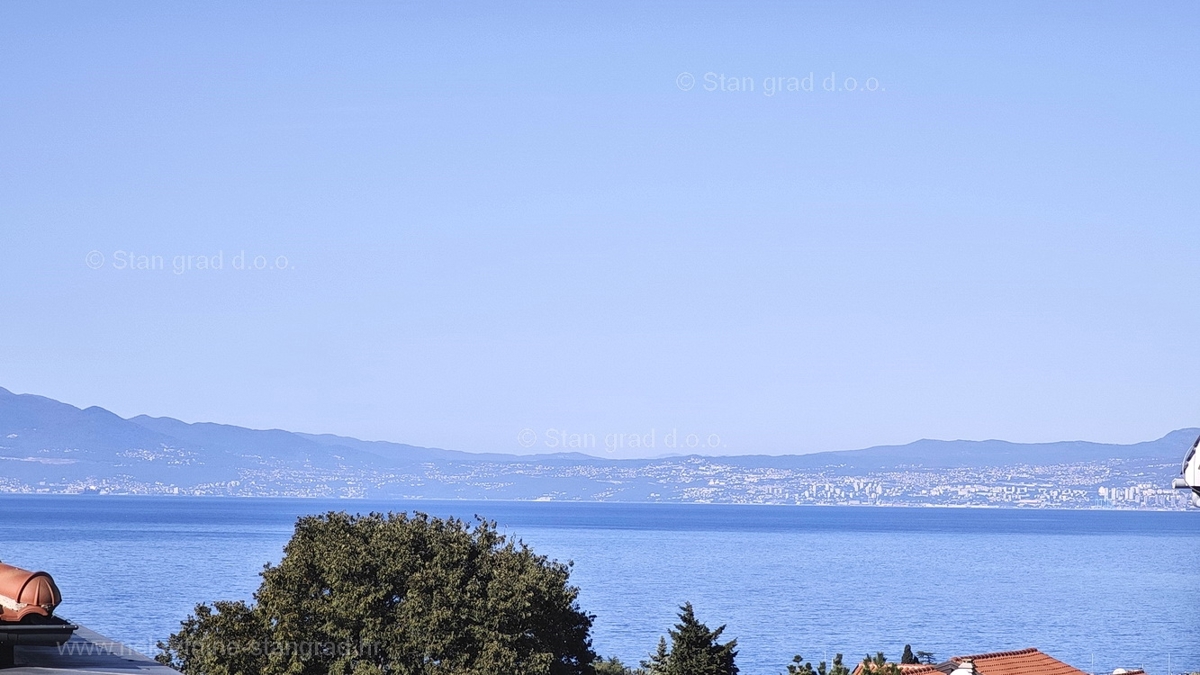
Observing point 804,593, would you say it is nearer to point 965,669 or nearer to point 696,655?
point 965,669

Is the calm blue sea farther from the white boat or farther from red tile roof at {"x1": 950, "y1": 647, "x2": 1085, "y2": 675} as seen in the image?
the white boat

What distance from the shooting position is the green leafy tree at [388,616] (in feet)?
109

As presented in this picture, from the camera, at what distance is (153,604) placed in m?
102

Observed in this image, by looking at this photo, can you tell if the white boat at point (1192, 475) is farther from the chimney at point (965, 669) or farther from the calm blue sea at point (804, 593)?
the calm blue sea at point (804, 593)

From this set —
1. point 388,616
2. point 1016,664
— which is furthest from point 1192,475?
point 1016,664

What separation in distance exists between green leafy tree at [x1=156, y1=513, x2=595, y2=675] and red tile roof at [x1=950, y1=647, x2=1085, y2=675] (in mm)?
11352

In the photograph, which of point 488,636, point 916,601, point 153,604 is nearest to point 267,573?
point 488,636

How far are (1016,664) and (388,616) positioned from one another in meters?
17.0

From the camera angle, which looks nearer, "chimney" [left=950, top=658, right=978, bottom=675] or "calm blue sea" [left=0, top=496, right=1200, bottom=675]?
"chimney" [left=950, top=658, right=978, bottom=675]

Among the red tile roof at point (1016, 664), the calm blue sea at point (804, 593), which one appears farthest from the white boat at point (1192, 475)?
the calm blue sea at point (804, 593)

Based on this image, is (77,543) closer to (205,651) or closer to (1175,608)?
(1175,608)

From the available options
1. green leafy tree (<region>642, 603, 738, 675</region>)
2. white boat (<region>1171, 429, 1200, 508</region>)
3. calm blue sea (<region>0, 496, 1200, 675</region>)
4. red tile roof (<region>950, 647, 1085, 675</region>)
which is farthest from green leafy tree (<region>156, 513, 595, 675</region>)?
calm blue sea (<region>0, 496, 1200, 675</region>)

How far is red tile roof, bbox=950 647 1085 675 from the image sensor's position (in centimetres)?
3728

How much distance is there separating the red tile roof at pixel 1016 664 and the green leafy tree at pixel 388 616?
11.4 m
